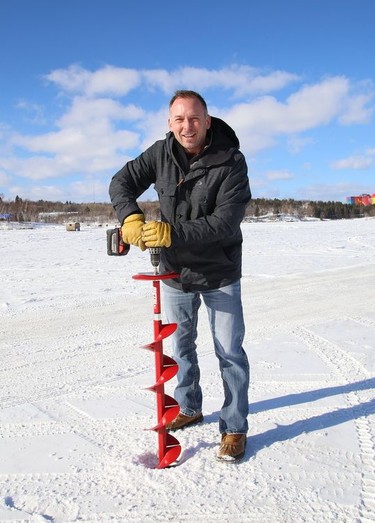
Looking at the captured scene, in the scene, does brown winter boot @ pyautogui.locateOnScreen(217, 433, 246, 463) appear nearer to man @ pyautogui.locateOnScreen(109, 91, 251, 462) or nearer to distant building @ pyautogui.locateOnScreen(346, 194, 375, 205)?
man @ pyautogui.locateOnScreen(109, 91, 251, 462)

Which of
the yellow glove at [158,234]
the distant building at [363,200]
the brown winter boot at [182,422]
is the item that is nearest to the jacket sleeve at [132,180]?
the yellow glove at [158,234]

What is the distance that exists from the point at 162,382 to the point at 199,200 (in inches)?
42.5

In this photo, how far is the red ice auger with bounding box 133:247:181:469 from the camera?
2.69m

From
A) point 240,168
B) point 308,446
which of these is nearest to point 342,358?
point 308,446

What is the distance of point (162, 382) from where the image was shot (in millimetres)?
2785

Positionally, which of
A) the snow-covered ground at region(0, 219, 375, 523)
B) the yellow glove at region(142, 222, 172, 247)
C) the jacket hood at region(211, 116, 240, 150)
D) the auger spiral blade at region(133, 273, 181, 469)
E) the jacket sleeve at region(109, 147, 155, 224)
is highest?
the jacket hood at region(211, 116, 240, 150)

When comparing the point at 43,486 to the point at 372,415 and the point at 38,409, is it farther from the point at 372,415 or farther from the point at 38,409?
the point at 372,415

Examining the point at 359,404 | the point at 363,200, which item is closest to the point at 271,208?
the point at 363,200

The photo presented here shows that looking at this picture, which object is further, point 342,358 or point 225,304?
point 342,358

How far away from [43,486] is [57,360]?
83.7 inches

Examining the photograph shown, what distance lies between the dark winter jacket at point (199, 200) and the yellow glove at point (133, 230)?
95mm

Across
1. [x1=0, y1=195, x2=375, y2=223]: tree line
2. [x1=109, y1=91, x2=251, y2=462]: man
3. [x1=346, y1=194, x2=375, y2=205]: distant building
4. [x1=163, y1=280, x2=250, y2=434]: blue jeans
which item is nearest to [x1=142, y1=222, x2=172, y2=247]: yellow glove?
[x1=109, y1=91, x2=251, y2=462]: man

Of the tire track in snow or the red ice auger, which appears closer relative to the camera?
the tire track in snow

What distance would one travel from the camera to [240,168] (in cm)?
265
